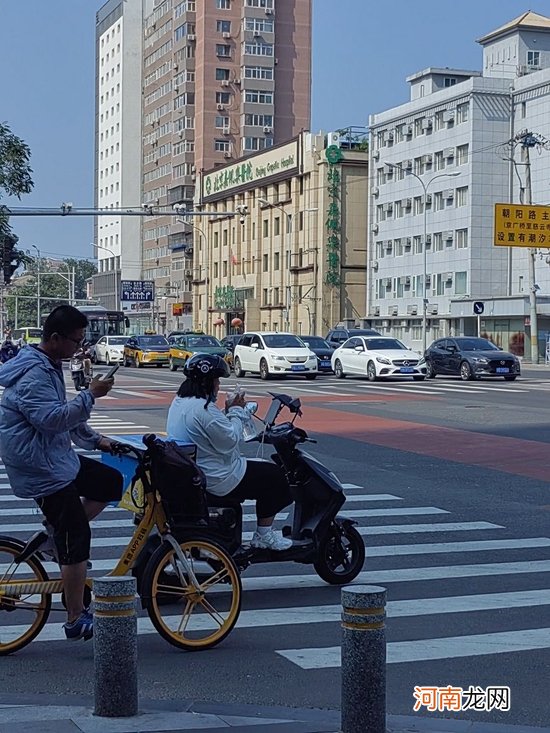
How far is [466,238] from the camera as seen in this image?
232 feet

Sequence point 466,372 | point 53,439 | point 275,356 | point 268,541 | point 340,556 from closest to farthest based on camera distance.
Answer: point 53,439 < point 268,541 < point 340,556 < point 466,372 < point 275,356

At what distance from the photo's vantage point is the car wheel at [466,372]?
39.5 m

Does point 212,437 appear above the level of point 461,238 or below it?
below

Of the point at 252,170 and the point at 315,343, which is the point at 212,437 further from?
the point at 252,170

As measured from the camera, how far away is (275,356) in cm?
4066

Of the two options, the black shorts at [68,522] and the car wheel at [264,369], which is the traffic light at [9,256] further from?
the black shorts at [68,522]

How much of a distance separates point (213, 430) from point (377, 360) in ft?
103

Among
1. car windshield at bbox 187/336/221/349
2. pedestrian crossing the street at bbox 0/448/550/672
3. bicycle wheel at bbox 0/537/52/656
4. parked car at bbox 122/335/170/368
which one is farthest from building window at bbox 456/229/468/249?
bicycle wheel at bbox 0/537/52/656

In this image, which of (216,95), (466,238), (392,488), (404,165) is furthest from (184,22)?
(392,488)

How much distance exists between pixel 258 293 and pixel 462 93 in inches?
1134

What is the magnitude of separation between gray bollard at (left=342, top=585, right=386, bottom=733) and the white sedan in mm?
33833

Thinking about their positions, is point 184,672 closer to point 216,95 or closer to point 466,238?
point 466,238

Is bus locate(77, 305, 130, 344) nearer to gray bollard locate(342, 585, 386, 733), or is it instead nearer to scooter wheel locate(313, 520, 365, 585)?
scooter wheel locate(313, 520, 365, 585)

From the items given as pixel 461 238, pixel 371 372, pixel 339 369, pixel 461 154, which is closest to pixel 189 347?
pixel 339 369
